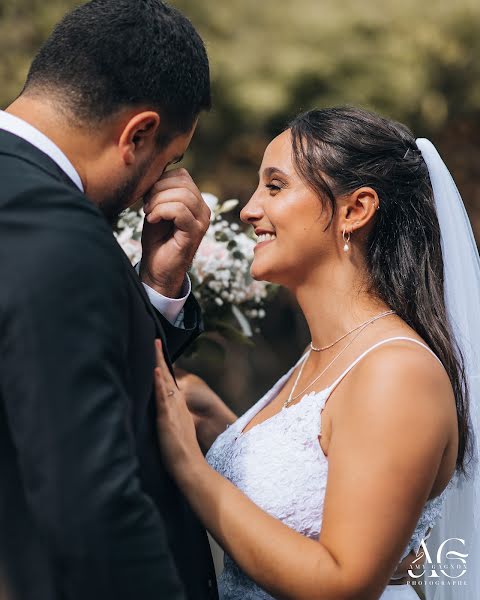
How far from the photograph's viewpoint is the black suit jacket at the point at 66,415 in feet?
5.24

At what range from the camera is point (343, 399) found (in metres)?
2.53

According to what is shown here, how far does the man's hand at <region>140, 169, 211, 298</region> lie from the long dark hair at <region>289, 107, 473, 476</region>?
0.50m

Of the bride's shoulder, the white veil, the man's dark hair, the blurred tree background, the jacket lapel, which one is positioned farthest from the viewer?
the blurred tree background

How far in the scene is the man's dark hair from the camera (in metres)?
1.99

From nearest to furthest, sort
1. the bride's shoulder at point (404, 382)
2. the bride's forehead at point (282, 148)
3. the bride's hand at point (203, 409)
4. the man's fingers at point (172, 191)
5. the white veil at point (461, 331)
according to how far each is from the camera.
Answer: the bride's shoulder at point (404, 382) → the man's fingers at point (172, 191) → the white veil at point (461, 331) → the bride's forehead at point (282, 148) → the bride's hand at point (203, 409)

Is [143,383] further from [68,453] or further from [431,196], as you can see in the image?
A: [431,196]

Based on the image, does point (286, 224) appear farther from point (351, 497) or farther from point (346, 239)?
point (351, 497)

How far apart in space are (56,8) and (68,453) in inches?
201

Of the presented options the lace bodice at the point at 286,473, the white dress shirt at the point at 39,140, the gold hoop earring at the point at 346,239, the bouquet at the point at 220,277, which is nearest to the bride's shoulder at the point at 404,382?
the lace bodice at the point at 286,473

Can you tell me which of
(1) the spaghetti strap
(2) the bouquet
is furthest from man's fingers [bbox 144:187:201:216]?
(2) the bouquet

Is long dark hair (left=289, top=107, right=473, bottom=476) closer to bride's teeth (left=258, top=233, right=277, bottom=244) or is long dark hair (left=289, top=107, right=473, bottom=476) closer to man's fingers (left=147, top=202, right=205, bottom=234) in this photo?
bride's teeth (left=258, top=233, right=277, bottom=244)

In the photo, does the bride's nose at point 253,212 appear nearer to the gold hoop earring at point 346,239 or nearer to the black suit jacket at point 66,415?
the gold hoop earring at point 346,239

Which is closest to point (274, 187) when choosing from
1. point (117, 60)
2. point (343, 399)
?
point (343, 399)

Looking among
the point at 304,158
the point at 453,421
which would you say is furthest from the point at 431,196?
the point at 453,421
